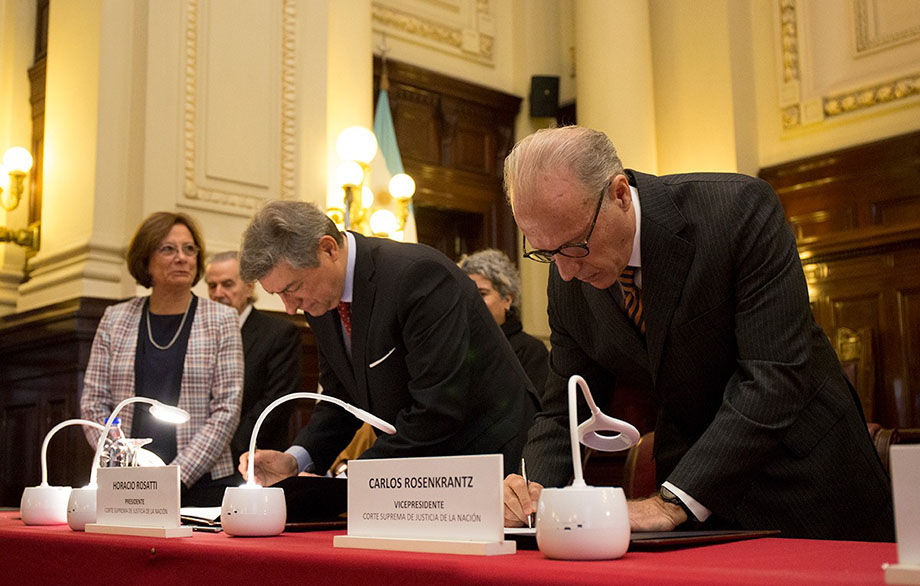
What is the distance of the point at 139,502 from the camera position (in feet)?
5.55

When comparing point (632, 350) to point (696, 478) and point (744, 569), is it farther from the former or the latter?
point (744, 569)

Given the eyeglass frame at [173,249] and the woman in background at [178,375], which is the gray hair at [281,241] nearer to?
the woman in background at [178,375]

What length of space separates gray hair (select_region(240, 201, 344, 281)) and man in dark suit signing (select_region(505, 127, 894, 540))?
2.22 feet

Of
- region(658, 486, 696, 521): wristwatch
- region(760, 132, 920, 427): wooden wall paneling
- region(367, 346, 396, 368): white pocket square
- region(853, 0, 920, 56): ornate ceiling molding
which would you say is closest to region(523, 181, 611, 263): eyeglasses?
region(658, 486, 696, 521): wristwatch

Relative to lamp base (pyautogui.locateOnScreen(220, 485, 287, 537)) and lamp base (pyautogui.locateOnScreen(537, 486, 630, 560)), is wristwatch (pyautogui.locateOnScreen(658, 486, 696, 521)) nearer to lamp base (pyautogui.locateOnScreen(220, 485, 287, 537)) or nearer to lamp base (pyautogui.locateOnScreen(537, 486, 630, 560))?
lamp base (pyautogui.locateOnScreen(537, 486, 630, 560))

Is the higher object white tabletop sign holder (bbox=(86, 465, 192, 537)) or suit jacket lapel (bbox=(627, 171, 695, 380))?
suit jacket lapel (bbox=(627, 171, 695, 380))

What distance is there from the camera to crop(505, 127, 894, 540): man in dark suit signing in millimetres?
1537

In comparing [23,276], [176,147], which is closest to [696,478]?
[176,147]

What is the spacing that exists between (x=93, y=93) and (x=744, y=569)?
4713 mm

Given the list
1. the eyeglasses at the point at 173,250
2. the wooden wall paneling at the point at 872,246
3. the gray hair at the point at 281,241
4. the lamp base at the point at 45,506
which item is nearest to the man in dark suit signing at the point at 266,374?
the eyeglasses at the point at 173,250

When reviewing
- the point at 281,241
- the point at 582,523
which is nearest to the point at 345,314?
the point at 281,241

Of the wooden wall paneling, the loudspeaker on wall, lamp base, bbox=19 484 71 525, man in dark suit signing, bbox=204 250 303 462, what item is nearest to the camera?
lamp base, bbox=19 484 71 525

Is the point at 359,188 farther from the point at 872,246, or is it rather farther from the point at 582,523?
the point at 582,523

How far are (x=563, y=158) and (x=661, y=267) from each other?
0.26 meters
